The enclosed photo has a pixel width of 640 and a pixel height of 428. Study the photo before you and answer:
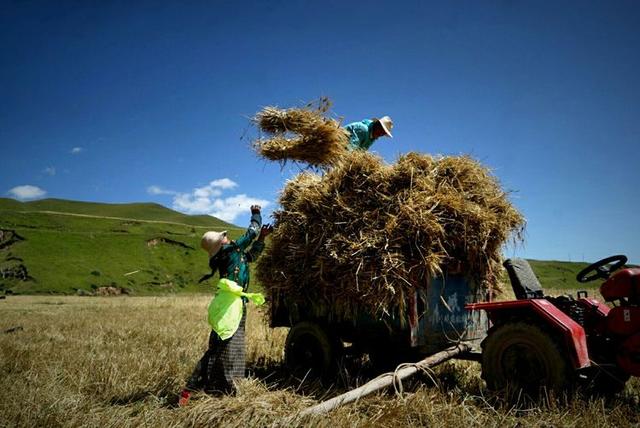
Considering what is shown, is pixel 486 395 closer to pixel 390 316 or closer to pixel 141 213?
pixel 390 316

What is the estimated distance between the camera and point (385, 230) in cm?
431

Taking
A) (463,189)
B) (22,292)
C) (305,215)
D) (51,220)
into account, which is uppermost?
(51,220)

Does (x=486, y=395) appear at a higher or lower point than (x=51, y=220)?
lower

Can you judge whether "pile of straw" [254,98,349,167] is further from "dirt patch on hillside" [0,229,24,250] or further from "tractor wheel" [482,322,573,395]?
"dirt patch on hillside" [0,229,24,250]

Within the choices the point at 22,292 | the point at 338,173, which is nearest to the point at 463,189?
the point at 338,173

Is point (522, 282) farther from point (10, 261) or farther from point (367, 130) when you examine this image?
point (10, 261)

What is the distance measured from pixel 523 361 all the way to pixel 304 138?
12.6 ft

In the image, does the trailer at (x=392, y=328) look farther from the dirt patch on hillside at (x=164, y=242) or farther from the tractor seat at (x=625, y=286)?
the dirt patch on hillside at (x=164, y=242)

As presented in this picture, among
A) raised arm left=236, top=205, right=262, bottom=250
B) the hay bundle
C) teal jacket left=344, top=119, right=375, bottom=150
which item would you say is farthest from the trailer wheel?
teal jacket left=344, top=119, right=375, bottom=150

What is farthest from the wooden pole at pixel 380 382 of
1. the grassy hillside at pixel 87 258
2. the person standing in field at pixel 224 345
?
the grassy hillside at pixel 87 258

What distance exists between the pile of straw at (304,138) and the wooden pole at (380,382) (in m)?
2.88

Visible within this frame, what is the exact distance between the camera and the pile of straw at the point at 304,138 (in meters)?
5.96

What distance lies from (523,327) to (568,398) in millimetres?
661

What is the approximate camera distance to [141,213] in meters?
112
